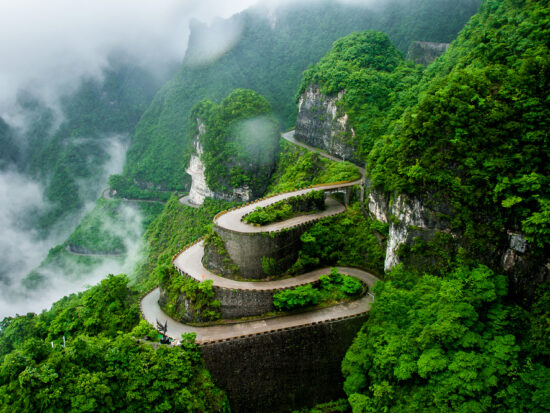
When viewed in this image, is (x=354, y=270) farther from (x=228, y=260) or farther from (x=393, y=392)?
(x=393, y=392)

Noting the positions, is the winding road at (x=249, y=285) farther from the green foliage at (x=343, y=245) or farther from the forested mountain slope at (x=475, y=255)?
the forested mountain slope at (x=475, y=255)

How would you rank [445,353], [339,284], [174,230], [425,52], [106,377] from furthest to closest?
[425,52] → [174,230] → [339,284] → [106,377] → [445,353]

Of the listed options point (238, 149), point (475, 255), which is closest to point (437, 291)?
point (475, 255)

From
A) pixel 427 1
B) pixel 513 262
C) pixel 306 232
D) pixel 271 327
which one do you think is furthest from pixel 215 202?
pixel 427 1

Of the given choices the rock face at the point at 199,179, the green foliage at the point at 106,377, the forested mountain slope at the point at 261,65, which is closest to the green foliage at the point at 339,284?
the green foliage at the point at 106,377

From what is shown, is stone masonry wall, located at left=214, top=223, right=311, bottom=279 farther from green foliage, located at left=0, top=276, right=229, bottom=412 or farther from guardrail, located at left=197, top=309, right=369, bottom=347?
green foliage, located at left=0, top=276, right=229, bottom=412

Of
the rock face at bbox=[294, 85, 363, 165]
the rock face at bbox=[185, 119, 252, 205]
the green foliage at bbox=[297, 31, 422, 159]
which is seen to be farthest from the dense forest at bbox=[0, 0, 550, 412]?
the rock face at bbox=[185, 119, 252, 205]

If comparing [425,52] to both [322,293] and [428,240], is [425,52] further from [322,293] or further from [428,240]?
[322,293]
